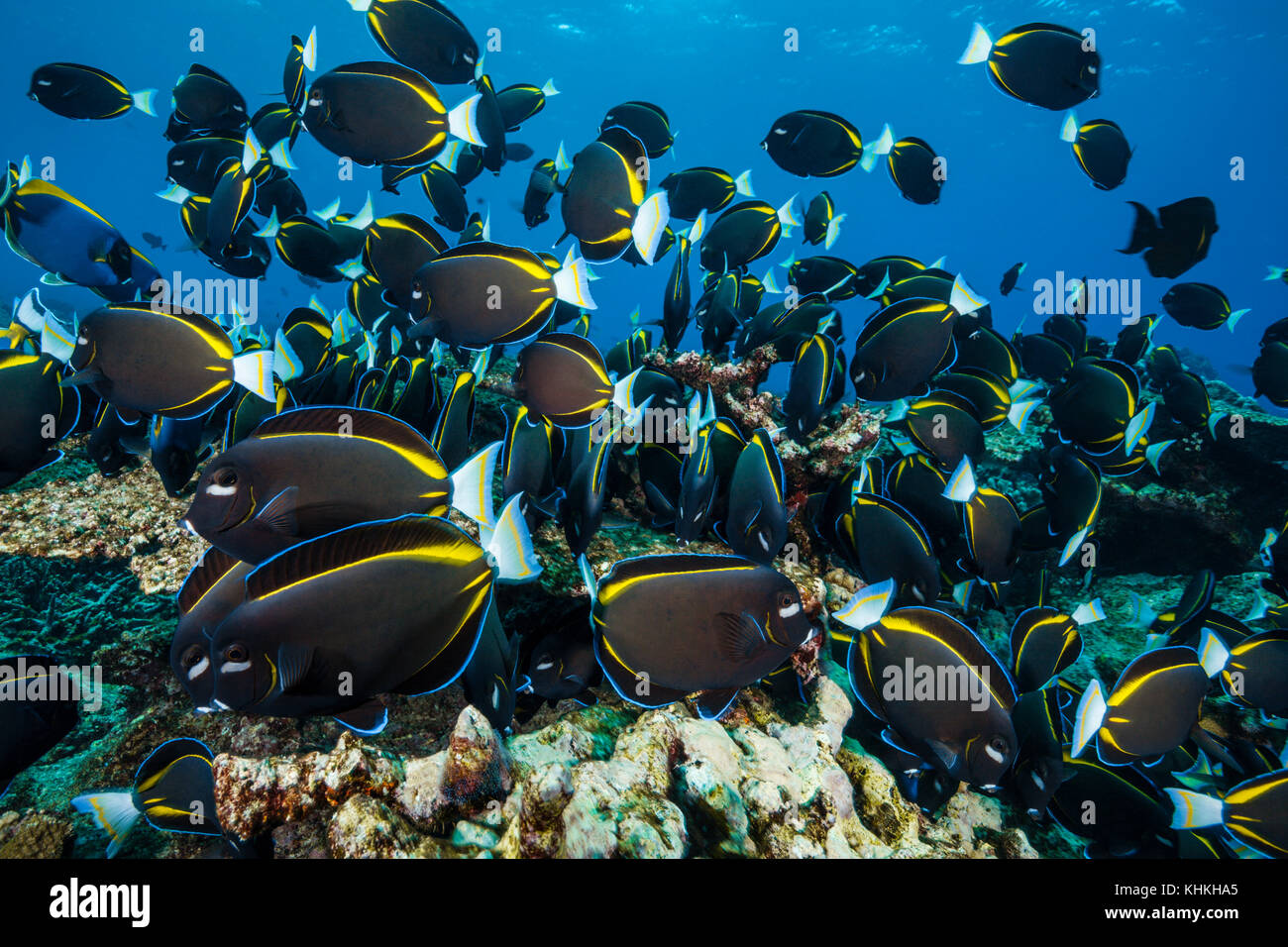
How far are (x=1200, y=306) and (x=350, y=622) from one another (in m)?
6.83

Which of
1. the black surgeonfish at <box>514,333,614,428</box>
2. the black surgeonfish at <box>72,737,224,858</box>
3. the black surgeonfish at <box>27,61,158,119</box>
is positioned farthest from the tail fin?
the black surgeonfish at <box>27,61,158,119</box>

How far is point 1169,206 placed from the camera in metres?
3.91

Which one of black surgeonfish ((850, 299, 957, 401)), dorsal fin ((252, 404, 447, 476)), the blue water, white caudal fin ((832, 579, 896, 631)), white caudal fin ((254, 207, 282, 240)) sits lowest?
white caudal fin ((832, 579, 896, 631))

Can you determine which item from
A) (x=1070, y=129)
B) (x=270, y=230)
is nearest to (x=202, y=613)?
(x=270, y=230)

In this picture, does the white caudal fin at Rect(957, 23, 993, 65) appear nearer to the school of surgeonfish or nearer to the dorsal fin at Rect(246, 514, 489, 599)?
the school of surgeonfish

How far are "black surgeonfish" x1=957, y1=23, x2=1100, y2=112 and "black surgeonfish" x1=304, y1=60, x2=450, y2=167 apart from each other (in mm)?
3564

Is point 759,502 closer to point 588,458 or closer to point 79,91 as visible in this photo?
point 588,458

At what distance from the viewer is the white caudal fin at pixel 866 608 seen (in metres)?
1.97

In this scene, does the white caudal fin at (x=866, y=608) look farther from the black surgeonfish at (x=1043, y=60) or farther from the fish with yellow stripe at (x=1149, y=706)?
the black surgeonfish at (x=1043, y=60)

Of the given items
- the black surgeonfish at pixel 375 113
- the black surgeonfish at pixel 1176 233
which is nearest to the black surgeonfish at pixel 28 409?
the black surgeonfish at pixel 375 113

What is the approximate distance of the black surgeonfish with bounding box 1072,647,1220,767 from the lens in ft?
7.84

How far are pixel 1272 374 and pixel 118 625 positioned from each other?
25.7 feet

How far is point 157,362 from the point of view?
2.10 m
